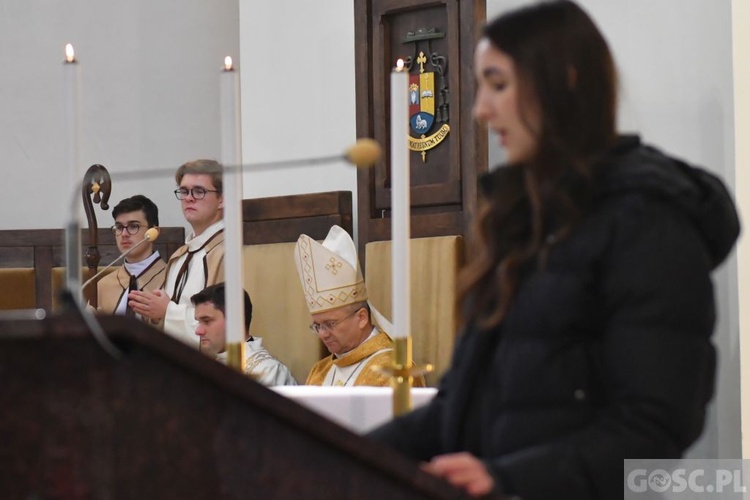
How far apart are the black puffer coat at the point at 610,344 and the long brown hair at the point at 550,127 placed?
0.10ft

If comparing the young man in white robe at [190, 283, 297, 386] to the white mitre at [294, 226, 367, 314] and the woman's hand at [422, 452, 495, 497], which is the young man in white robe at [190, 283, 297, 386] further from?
the woman's hand at [422, 452, 495, 497]

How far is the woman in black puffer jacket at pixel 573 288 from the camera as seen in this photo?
1627mm

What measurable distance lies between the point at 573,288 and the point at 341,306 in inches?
143

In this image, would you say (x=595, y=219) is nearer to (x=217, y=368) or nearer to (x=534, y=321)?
(x=534, y=321)

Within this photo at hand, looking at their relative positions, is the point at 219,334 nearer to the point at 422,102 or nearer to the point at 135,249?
the point at 422,102

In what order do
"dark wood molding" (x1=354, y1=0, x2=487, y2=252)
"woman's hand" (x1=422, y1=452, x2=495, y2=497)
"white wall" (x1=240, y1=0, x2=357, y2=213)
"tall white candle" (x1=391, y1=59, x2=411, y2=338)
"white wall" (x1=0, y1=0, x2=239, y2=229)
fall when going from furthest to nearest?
"white wall" (x1=0, y1=0, x2=239, y2=229) → "white wall" (x1=240, y1=0, x2=357, y2=213) → "dark wood molding" (x1=354, y1=0, x2=487, y2=252) → "tall white candle" (x1=391, y1=59, x2=411, y2=338) → "woman's hand" (x1=422, y1=452, x2=495, y2=497)

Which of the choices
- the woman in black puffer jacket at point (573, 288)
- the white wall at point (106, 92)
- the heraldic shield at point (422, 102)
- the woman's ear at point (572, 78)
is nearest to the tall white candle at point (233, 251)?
the woman in black puffer jacket at point (573, 288)

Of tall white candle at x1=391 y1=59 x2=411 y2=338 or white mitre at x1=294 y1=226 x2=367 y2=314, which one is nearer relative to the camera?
tall white candle at x1=391 y1=59 x2=411 y2=338

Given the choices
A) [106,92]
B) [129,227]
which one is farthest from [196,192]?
[106,92]

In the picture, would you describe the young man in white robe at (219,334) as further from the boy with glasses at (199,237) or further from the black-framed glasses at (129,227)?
the black-framed glasses at (129,227)

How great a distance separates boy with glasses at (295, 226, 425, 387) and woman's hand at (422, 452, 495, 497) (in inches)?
144

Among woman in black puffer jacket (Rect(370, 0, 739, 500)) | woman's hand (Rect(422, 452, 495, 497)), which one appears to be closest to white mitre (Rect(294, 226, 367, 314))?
woman in black puffer jacket (Rect(370, 0, 739, 500))

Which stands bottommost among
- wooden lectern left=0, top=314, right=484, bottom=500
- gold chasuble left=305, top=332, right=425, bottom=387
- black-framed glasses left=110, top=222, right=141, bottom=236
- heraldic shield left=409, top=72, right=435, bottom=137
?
gold chasuble left=305, top=332, right=425, bottom=387

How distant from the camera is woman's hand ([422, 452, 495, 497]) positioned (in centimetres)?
150
